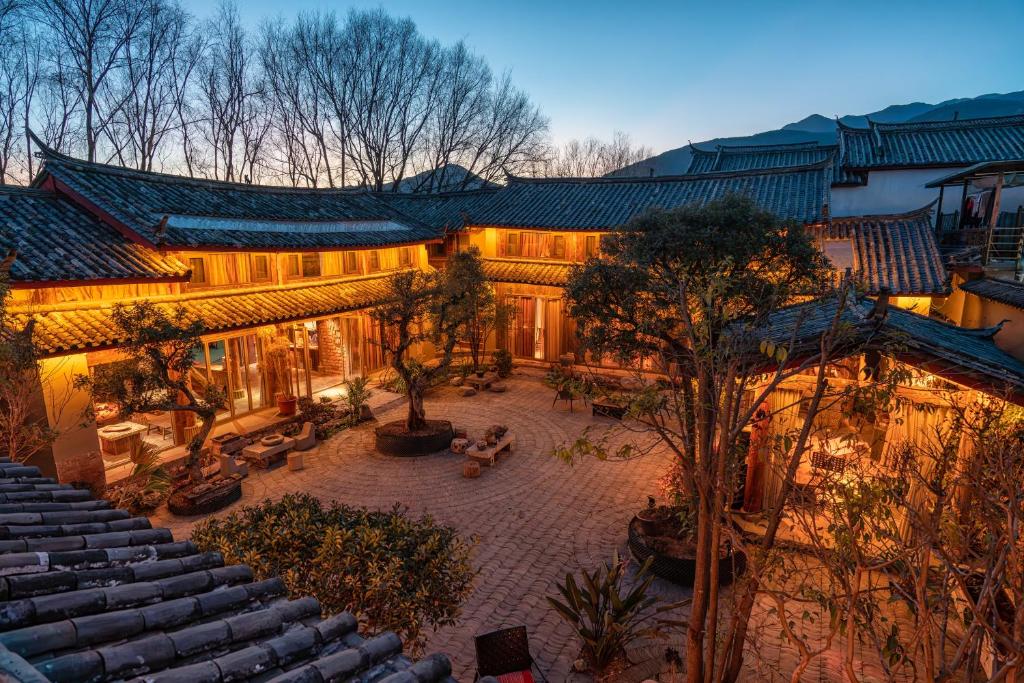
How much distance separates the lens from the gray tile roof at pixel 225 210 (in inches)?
495

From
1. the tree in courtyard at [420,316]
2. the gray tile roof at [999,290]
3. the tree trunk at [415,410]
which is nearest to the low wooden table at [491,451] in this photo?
the tree trunk at [415,410]

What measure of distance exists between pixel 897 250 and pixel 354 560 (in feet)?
56.9

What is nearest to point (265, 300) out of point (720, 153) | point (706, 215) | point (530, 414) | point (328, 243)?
point (328, 243)

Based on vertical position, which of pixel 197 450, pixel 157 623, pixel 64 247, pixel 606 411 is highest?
pixel 64 247

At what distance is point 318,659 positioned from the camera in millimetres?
2826

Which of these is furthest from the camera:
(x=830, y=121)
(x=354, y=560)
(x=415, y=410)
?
(x=830, y=121)

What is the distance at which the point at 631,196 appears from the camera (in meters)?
21.2

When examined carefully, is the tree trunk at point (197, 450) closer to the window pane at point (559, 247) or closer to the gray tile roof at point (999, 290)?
Result: the window pane at point (559, 247)

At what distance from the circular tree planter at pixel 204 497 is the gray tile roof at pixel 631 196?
1386 cm

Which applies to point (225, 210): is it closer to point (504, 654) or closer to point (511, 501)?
point (511, 501)

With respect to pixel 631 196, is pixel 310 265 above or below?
below

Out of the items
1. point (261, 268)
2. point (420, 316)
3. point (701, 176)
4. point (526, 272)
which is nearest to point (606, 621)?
point (420, 316)

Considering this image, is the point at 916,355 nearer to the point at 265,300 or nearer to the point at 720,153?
the point at 265,300

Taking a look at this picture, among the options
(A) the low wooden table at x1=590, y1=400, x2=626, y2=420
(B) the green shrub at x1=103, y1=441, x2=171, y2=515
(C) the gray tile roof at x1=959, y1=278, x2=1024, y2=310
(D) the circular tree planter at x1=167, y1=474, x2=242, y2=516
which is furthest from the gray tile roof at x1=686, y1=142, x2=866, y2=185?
(B) the green shrub at x1=103, y1=441, x2=171, y2=515
